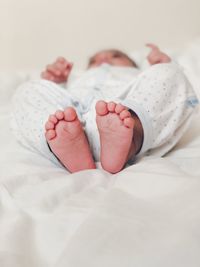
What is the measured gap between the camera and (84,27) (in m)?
1.51

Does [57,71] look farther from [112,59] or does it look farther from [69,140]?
[69,140]

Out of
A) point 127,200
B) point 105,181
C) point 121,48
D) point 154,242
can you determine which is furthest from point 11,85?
point 154,242

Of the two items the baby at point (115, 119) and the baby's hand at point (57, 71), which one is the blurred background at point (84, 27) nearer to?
the baby's hand at point (57, 71)

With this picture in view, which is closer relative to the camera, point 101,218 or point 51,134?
point 101,218

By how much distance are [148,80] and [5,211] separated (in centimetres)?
41

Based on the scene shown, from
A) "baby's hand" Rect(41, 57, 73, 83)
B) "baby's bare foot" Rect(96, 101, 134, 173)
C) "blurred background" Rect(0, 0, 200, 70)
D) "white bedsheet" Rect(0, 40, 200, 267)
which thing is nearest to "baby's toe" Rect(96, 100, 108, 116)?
"baby's bare foot" Rect(96, 101, 134, 173)

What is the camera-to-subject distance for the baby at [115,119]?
659 millimetres

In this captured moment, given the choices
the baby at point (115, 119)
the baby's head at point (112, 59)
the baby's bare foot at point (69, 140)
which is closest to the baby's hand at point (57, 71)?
the baby's head at point (112, 59)

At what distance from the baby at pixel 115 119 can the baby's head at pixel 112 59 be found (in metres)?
0.31

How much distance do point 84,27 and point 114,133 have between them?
958mm

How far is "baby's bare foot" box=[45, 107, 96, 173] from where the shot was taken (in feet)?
2.16

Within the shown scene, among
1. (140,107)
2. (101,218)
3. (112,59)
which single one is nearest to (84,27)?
(112,59)

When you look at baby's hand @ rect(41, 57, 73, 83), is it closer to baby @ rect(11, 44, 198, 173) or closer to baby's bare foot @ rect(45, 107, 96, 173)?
baby @ rect(11, 44, 198, 173)

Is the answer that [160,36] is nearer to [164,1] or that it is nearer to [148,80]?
[164,1]
